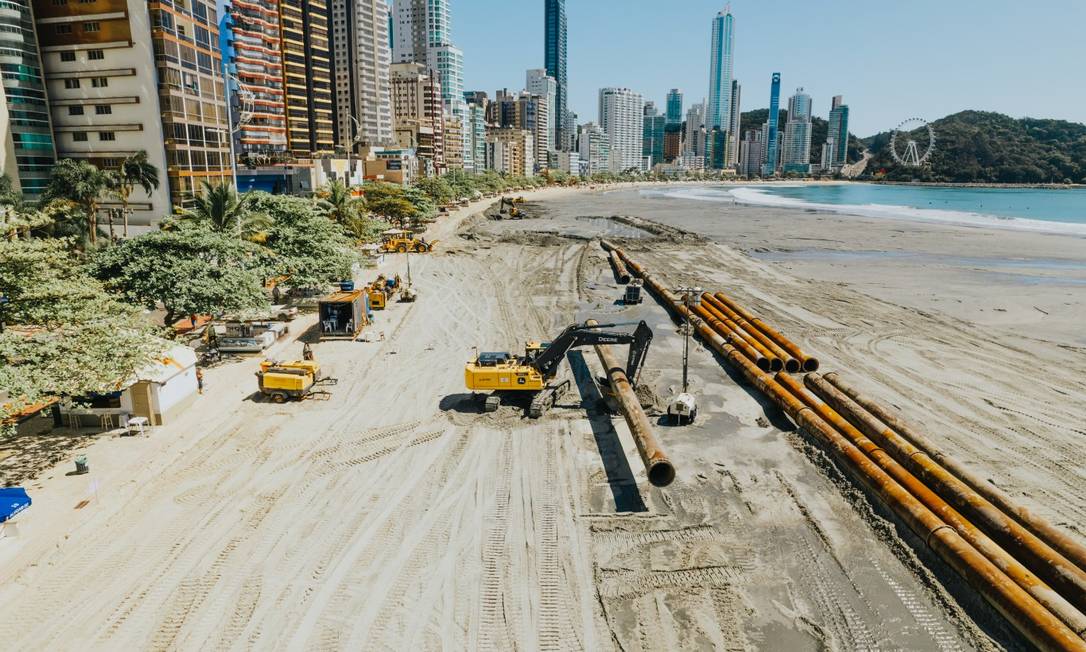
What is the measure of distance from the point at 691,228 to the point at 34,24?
77.7 meters

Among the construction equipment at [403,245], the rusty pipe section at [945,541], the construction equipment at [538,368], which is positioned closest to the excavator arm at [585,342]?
the construction equipment at [538,368]

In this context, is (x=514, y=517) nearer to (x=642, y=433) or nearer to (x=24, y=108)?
(x=642, y=433)

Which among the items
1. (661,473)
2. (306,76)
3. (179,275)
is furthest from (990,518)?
(306,76)

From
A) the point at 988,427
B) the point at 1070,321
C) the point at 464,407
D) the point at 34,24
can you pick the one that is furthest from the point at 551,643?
the point at 34,24

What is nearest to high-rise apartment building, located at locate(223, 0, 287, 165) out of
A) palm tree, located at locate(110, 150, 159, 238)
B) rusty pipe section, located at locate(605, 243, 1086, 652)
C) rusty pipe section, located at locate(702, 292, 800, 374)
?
palm tree, located at locate(110, 150, 159, 238)

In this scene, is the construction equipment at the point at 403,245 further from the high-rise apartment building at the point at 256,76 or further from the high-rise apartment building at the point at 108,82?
the high-rise apartment building at the point at 256,76

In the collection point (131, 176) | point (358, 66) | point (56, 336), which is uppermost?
point (358, 66)

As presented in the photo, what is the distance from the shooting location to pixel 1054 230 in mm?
88250

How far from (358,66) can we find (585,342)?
16857cm

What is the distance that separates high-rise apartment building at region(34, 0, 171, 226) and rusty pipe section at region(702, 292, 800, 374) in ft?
163

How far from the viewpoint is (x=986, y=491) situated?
16297 millimetres

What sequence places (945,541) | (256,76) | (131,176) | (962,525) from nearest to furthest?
(945,541), (962,525), (131,176), (256,76)

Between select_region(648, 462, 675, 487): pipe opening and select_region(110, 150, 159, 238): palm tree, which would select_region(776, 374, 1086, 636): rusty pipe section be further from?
select_region(110, 150, 159, 238): palm tree

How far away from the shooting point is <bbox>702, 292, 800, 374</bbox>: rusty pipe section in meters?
27.5
